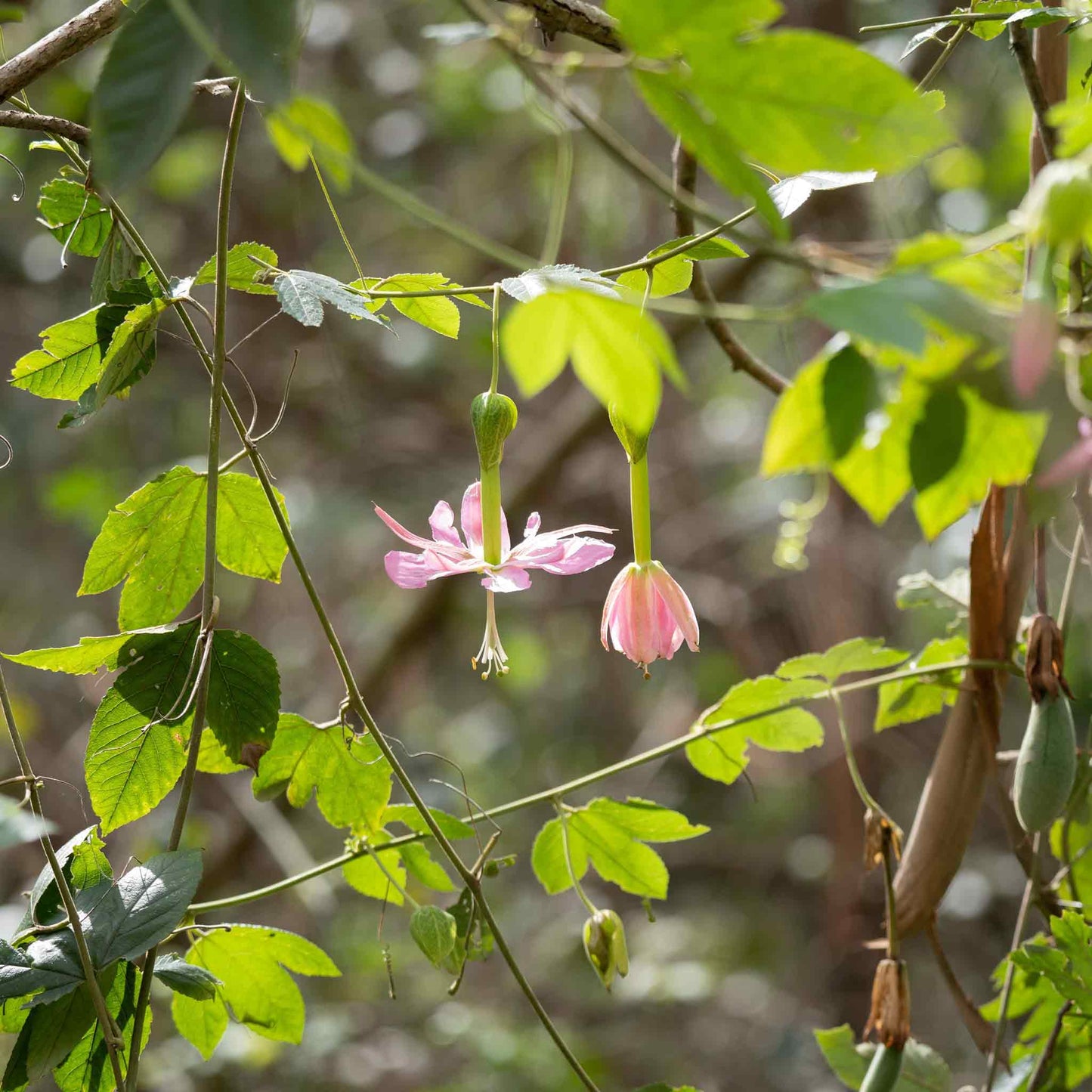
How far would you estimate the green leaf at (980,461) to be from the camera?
331 millimetres

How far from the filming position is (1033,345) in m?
0.29

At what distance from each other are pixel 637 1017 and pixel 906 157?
2370 mm

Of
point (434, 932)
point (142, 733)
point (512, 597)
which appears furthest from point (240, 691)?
point (512, 597)

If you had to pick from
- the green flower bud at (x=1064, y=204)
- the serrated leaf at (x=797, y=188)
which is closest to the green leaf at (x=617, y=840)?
the serrated leaf at (x=797, y=188)

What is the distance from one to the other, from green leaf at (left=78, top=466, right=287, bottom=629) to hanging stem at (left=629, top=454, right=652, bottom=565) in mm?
175

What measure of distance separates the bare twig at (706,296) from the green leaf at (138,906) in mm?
395

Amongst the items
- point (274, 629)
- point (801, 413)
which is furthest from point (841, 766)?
point (801, 413)

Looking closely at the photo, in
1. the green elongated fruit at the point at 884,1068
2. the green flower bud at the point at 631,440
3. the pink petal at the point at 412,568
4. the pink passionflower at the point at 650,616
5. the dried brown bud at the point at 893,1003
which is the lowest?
the green elongated fruit at the point at 884,1068

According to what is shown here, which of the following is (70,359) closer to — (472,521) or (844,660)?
(472,521)

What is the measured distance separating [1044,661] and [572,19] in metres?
0.40

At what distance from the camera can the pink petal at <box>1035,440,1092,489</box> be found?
0.31 m

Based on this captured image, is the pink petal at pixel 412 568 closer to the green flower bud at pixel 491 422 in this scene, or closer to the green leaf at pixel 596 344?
the green flower bud at pixel 491 422

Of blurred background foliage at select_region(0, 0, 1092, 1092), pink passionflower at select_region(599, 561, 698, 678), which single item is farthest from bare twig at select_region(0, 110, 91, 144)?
blurred background foliage at select_region(0, 0, 1092, 1092)

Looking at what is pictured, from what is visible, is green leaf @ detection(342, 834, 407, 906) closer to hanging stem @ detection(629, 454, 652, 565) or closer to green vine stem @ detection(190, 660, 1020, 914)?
green vine stem @ detection(190, 660, 1020, 914)
